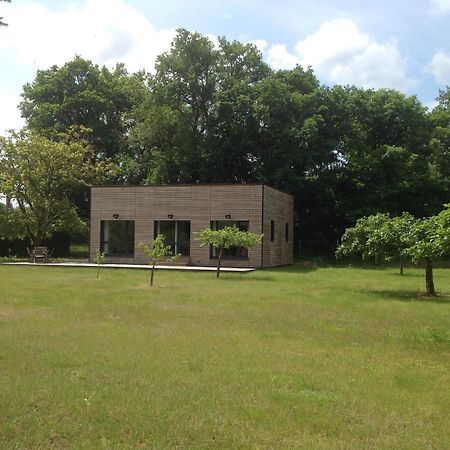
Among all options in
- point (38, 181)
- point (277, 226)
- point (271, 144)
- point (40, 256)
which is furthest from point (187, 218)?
point (38, 181)

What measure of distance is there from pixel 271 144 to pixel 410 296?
23049mm

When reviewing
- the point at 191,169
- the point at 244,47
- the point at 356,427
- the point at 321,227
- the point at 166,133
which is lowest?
the point at 356,427

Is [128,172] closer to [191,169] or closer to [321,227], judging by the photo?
[191,169]

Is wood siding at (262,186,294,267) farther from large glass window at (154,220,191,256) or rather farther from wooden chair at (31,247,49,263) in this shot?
wooden chair at (31,247,49,263)

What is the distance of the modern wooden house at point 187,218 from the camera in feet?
93.4

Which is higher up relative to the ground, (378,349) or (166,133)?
(166,133)

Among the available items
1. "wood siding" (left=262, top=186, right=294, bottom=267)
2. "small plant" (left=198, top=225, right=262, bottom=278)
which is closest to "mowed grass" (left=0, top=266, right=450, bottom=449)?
"small plant" (left=198, top=225, right=262, bottom=278)

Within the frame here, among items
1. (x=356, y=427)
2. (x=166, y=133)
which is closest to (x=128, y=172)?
(x=166, y=133)

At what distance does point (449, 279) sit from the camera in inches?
862

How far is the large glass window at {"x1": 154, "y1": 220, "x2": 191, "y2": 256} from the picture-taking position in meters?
29.6

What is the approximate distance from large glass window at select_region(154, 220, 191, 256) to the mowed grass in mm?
16735

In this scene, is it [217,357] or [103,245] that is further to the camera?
[103,245]

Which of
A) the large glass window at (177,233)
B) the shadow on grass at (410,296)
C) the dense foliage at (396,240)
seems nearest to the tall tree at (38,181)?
the large glass window at (177,233)

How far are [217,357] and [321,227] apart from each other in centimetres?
3191
